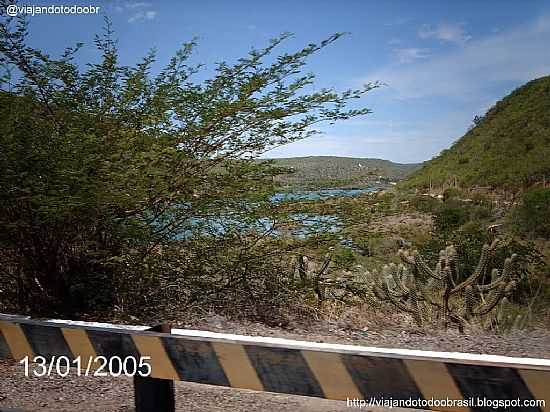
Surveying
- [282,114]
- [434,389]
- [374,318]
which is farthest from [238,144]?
[434,389]

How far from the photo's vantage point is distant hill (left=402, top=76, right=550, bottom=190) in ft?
114

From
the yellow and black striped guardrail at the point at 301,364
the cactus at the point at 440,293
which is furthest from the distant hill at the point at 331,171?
the yellow and black striped guardrail at the point at 301,364

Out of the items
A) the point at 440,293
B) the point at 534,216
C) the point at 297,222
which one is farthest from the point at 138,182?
the point at 534,216

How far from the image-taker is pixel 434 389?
199 cm

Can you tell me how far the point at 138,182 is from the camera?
536 cm

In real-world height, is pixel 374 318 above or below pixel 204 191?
below

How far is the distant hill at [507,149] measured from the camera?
34875 millimetres

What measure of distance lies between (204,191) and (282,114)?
118 centimetres

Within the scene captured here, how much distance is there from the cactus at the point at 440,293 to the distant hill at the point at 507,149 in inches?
896

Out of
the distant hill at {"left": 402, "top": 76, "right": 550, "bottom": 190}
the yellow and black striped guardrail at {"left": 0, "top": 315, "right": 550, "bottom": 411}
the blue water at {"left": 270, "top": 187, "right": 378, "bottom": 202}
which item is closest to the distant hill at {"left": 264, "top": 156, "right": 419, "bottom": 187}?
the blue water at {"left": 270, "top": 187, "right": 378, "bottom": 202}

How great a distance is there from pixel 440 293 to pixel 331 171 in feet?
9.02

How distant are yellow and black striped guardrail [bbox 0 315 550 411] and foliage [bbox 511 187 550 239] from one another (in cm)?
2015

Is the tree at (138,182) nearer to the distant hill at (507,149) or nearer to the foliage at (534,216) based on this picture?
the foliage at (534,216)

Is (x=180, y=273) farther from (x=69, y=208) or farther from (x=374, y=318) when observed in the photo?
(x=374, y=318)
